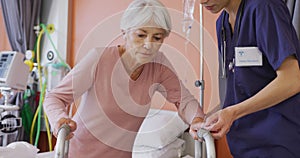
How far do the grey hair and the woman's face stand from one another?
0.02 meters

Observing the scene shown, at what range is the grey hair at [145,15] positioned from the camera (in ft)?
3.45

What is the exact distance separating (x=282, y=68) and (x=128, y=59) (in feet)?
1.75

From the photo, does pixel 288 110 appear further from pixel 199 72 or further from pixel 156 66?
pixel 199 72

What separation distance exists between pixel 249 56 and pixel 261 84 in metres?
0.10

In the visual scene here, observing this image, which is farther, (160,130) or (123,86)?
(160,130)

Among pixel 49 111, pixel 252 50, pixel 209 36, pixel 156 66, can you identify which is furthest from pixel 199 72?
pixel 49 111

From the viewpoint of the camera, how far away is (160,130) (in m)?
1.82

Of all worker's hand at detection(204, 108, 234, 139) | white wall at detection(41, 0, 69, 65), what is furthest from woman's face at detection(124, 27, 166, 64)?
white wall at detection(41, 0, 69, 65)

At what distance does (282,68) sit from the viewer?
33.5 inches

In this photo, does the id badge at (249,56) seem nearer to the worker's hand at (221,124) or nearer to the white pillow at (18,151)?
the worker's hand at (221,124)

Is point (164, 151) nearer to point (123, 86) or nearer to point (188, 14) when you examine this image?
point (123, 86)

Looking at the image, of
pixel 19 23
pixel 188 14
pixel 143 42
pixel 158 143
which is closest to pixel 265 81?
pixel 143 42

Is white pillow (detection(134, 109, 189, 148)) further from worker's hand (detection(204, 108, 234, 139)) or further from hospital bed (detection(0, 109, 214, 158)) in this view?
worker's hand (detection(204, 108, 234, 139))

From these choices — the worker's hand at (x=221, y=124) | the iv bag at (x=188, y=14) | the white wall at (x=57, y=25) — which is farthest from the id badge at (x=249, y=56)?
the white wall at (x=57, y=25)
